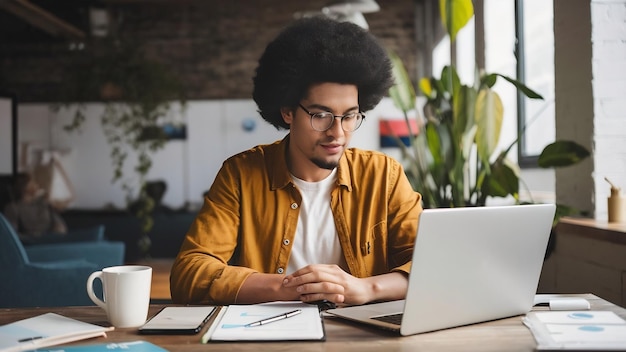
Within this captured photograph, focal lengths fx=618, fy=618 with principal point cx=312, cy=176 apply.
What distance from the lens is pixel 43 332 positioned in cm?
117

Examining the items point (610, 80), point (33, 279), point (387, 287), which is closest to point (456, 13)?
point (610, 80)

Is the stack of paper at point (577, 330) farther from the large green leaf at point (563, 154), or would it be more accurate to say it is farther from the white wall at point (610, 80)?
the white wall at point (610, 80)

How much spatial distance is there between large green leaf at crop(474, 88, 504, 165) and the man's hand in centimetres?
153

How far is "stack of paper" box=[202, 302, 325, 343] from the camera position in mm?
1128

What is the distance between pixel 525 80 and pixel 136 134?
452cm

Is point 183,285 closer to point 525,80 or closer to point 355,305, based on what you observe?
point 355,305

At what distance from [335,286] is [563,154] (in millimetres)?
1472

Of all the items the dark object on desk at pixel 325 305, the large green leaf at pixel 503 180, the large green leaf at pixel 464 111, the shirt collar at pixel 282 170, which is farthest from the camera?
the large green leaf at pixel 464 111

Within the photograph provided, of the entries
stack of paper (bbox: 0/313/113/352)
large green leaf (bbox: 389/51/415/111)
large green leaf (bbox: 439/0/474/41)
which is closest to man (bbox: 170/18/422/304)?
stack of paper (bbox: 0/313/113/352)

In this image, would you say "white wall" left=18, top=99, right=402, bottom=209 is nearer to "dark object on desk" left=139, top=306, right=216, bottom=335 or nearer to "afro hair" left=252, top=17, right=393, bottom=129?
"afro hair" left=252, top=17, right=393, bottom=129

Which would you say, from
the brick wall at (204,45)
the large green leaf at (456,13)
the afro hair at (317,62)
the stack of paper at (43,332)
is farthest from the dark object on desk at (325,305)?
the brick wall at (204,45)

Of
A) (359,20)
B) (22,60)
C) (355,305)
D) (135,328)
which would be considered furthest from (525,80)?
(22,60)

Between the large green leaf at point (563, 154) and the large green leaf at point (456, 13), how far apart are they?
844 millimetres

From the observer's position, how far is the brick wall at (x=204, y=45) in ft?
26.5
